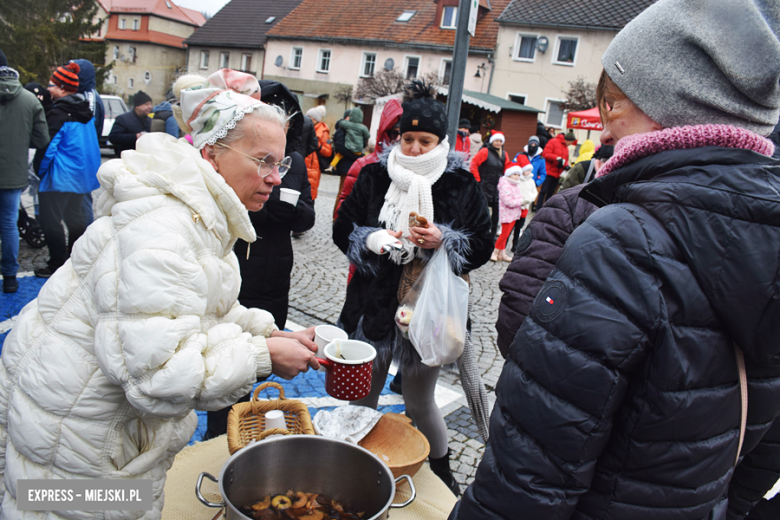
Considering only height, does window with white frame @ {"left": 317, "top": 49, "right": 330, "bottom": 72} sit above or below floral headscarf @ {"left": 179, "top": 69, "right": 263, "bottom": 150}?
above

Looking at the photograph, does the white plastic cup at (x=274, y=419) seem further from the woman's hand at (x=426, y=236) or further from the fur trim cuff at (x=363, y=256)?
the woman's hand at (x=426, y=236)

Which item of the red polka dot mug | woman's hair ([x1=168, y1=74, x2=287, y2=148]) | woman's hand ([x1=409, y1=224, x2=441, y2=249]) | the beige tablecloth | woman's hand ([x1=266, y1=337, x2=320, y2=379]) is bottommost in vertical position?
the beige tablecloth

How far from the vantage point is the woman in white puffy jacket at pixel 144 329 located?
1.38 m

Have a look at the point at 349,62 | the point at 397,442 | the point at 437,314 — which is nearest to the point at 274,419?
the point at 397,442

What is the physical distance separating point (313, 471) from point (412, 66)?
3034 centimetres

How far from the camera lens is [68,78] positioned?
5.05 m

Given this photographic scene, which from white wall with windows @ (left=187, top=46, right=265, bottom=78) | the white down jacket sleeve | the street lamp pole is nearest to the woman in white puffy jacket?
the white down jacket sleeve

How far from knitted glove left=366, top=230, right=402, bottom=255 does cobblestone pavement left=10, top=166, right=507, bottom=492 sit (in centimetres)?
81

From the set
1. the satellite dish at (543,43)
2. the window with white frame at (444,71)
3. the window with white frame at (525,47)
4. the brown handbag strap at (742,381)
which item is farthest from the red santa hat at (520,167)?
the window with white frame at (444,71)

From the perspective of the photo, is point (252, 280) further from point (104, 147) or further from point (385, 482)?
point (104, 147)

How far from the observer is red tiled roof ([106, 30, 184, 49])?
46.8 meters

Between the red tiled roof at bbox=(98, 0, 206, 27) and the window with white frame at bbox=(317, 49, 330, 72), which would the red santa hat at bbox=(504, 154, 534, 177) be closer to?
the window with white frame at bbox=(317, 49, 330, 72)

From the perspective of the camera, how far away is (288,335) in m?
1.95

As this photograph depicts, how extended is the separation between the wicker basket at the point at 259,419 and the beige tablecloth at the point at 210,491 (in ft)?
0.54
